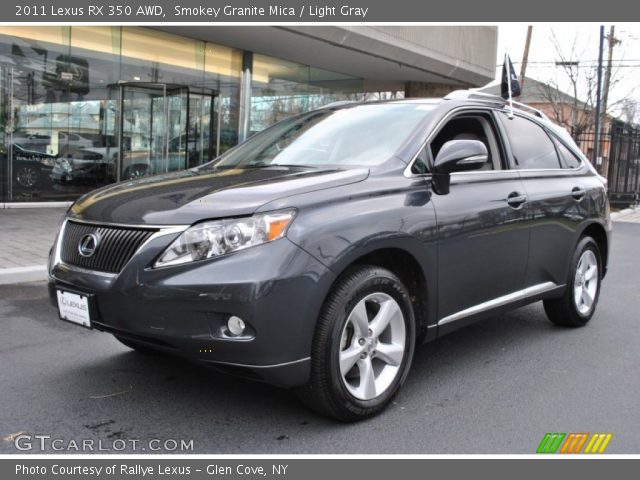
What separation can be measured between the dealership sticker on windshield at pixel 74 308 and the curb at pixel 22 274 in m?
3.55

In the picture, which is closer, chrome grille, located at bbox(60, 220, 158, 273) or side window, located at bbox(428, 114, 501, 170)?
chrome grille, located at bbox(60, 220, 158, 273)

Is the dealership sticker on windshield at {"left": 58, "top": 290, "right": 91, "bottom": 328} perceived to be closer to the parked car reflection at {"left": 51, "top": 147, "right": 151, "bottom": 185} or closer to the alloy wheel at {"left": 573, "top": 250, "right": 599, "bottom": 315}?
the alloy wheel at {"left": 573, "top": 250, "right": 599, "bottom": 315}

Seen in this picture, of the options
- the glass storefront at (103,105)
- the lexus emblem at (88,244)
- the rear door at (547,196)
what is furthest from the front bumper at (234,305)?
the glass storefront at (103,105)

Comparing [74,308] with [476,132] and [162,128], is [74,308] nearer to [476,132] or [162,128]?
[476,132]

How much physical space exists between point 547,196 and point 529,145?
17.4 inches

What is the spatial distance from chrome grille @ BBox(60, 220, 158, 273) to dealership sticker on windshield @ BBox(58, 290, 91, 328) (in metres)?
0.16

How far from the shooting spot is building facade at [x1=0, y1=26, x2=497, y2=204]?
13047mm

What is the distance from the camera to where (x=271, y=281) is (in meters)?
2.93

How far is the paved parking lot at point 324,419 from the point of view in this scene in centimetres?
327

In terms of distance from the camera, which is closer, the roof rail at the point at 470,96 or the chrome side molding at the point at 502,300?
the chrome side molding at the point at 502,300

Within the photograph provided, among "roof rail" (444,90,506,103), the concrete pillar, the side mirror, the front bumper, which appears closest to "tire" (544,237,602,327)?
"roof rail" (444,90,506,103)

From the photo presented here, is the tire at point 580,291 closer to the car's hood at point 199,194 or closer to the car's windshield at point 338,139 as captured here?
the car's windshield at point 338,139

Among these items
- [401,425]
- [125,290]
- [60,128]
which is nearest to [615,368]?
[401,425]

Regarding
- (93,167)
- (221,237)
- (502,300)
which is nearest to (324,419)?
(221,237)
